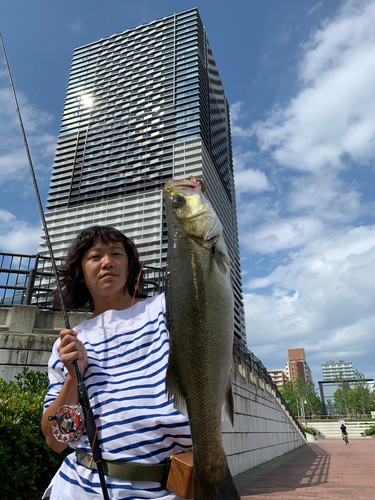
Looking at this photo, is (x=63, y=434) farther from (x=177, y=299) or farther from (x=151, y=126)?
(x=151, y=126)

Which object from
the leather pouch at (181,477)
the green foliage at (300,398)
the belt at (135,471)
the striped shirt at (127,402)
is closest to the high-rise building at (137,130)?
the green foliage at (300,398)

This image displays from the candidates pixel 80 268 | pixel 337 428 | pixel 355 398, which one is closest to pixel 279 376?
pixel 355 398

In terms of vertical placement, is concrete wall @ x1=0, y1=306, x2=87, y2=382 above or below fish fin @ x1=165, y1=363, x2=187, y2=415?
above

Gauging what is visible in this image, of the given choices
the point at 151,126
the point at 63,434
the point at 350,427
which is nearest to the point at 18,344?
the point at 63,434

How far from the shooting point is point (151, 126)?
106 metres

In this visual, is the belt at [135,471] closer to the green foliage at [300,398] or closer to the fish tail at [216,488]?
the fish tail at [216,488]

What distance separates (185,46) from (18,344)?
125283mm

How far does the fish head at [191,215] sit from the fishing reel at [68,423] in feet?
3.38

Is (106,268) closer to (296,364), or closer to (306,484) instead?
(306,484)

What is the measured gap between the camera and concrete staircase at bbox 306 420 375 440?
4388cm

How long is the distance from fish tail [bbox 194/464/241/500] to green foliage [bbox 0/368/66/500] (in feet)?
A: 10.7

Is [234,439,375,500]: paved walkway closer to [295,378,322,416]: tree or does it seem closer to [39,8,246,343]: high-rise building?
[295,378,322,416]: tree

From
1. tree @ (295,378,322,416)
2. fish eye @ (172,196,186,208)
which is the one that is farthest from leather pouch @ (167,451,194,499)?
tree @ (295,378,322,416)

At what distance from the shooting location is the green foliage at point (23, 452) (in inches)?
137
